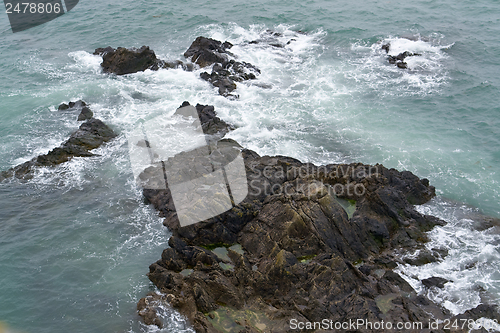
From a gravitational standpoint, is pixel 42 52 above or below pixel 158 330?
above

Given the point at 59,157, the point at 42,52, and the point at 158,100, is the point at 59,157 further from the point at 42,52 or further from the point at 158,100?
the point at 42,52

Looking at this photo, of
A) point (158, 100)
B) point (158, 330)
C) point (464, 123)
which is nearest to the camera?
point (158, 330)

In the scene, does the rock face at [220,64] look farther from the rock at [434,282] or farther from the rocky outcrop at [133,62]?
the rock at [434,282]

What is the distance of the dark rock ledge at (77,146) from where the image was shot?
71.8 ft

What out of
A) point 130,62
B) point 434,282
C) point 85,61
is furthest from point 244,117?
point 85,61

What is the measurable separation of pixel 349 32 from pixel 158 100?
2078 centimetres

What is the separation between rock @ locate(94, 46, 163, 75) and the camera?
33219 mm

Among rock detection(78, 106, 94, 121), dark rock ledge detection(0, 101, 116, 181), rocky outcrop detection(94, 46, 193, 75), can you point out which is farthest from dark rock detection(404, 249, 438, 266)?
rocky outcrop detection(94, 46, 193, 75)

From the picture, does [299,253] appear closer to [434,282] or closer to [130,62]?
[434,282]

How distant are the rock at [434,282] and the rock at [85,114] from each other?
22329mm

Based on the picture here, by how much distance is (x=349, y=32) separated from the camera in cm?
3888

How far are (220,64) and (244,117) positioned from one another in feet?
26.8

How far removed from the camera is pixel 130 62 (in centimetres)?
3325

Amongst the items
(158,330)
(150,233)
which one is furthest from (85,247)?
(158,330)
